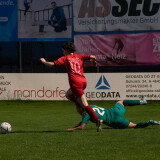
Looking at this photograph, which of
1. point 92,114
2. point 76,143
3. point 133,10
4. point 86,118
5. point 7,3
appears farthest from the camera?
point 7,3

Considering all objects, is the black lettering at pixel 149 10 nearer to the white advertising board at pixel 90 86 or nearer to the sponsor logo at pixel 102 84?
the white advertising board at pixel 90 86

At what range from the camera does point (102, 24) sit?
2055cm

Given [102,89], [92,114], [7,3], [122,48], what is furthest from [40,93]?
[92,114]

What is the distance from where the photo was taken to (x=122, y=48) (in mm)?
20500

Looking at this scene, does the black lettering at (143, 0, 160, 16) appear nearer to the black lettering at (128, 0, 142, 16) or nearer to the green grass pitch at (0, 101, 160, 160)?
the black lettering at (128, 0, 142, 16)

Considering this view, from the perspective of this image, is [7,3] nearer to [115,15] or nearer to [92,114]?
[115,15]

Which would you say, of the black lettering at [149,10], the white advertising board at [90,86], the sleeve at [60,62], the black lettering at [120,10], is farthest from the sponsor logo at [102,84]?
the sleeve at [60,62]

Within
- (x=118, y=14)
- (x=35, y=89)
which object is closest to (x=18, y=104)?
(x=35, y=89)

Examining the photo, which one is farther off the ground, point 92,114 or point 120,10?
point 120,10

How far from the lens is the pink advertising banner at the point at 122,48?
798 inches

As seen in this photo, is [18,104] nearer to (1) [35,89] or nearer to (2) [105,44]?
(1) [35,89]

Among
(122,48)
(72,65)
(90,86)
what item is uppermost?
(72,65)

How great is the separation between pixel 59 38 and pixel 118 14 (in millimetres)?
2803

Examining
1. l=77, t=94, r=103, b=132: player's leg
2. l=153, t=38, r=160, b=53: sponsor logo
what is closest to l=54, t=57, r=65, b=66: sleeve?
l=77, t=94, r=103, b=132: player's leg
